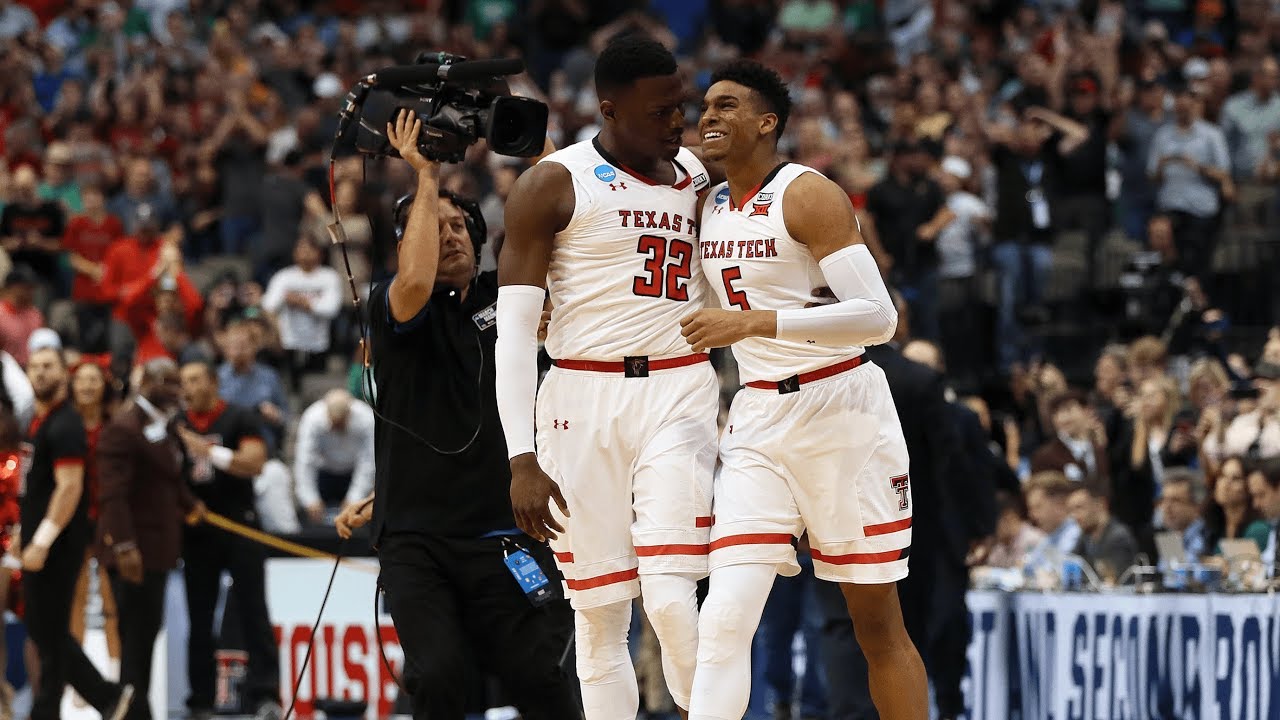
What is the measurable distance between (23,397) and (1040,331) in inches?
323

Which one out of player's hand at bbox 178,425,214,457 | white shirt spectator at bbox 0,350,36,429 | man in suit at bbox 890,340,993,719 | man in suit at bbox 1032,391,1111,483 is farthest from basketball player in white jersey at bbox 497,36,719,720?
white shirt spectator at bbox 0,350,36,429

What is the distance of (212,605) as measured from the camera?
40.7ft

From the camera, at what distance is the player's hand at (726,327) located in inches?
239

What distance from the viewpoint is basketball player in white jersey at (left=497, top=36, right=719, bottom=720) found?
6.41 metres

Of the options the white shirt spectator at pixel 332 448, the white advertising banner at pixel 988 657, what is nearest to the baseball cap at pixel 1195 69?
the white shirt spectator at pixel 332 448

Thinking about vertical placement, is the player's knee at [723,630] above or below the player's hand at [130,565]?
above

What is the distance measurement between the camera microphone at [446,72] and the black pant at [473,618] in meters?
1.62

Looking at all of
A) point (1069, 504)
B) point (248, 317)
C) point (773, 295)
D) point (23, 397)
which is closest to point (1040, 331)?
point (1069, 504)

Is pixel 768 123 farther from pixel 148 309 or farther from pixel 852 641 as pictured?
pixel 148 309

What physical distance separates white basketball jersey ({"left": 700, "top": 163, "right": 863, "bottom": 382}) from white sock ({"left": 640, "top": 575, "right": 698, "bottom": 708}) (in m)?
0.76

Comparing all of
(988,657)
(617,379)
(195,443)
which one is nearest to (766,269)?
(617,379)

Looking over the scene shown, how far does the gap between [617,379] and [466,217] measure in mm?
1038

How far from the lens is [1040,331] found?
53.6ft

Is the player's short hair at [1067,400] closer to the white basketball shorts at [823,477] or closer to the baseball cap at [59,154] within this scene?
the white basketball shorts at [823,477]
